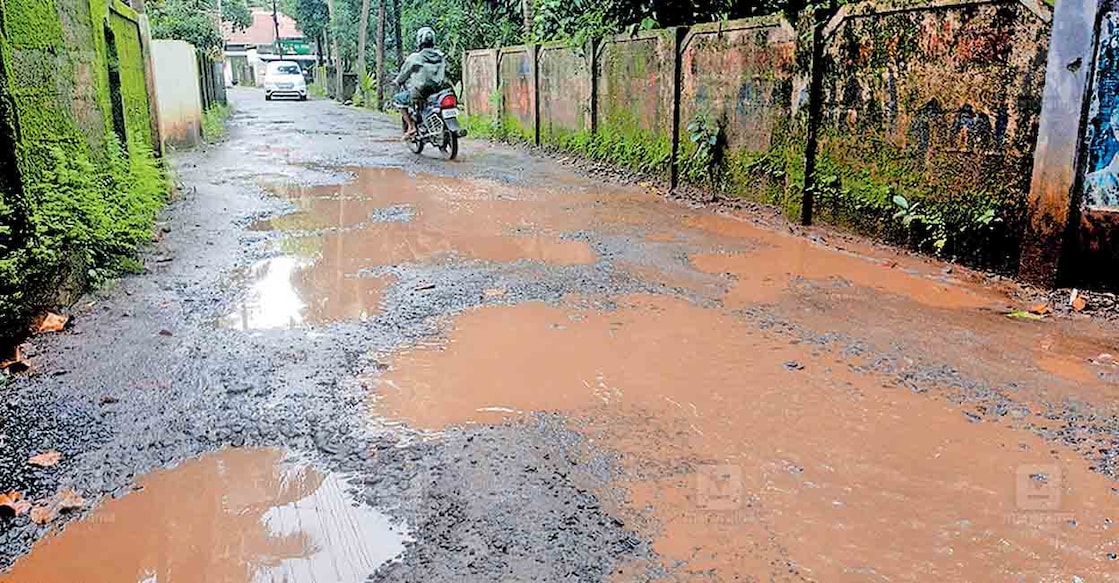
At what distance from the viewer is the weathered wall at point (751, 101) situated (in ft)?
23.2

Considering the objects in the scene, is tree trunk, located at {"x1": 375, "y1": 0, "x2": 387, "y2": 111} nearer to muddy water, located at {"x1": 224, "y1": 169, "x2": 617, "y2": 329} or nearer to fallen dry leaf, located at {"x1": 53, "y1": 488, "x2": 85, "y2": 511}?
muddy water, located at {"x1": 224, "y1": 169, "x2": 617, "y2": 329}

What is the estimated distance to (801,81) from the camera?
22.6 ft

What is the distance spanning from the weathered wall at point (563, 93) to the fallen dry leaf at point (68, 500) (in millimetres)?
9246

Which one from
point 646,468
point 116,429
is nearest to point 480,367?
point 646,468

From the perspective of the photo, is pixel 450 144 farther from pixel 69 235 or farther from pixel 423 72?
pixel 69 235

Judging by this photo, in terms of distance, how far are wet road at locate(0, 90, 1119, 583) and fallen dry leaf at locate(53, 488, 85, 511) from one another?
0.03 metres

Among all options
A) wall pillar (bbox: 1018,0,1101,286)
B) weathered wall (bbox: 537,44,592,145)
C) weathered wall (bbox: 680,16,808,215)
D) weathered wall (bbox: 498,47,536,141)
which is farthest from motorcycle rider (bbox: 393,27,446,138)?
wall pillar (bbox: 1018,0,1101,286)

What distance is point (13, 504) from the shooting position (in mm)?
2590

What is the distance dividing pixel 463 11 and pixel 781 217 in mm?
15932

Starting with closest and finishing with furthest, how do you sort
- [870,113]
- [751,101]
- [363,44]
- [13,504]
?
[13,504]
[870,113]
[751,101]
[363,44]

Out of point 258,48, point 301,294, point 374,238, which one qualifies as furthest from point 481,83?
point 258,48

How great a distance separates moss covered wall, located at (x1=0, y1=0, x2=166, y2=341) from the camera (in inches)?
158

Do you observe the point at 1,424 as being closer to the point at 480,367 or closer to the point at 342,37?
the point at 480,367

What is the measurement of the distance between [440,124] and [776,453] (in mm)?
9562
